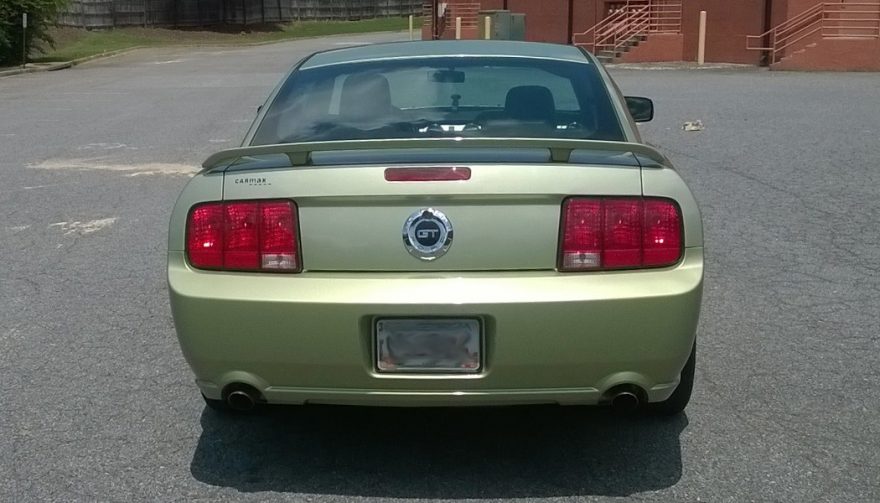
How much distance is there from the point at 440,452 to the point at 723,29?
3146 cm

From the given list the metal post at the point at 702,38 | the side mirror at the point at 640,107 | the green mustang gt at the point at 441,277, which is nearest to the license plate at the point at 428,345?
the green mustang gt at the point at 441,277

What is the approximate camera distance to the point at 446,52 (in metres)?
5.31

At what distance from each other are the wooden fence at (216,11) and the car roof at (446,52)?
134ft

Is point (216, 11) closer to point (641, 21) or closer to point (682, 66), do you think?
point (641, 21)

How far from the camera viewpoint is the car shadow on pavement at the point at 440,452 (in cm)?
413

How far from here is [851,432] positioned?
4605mm

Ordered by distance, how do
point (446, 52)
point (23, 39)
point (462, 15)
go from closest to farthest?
point (446, 52) < point (23, 39) < point (462, 15)

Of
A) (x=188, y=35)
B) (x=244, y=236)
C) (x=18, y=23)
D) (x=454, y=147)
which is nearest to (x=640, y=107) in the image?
(x=454, y=147)

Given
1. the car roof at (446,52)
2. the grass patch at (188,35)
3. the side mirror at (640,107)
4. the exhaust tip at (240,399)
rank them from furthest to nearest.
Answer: the grass patch at (188,35) < the side mirror at (640,107) < the car roof at (446,52) < the exhaust tip at (240,399)

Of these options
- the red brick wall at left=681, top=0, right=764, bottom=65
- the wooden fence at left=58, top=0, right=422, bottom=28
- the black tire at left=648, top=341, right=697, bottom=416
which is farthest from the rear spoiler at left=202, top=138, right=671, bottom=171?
the wooden fence at left=58, top=0, right=422, bottom=28

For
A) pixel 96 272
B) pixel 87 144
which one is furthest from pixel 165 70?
pixel 96 272

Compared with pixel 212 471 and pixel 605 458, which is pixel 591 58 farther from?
pixel 212 471

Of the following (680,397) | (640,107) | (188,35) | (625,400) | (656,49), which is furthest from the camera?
(188,35)

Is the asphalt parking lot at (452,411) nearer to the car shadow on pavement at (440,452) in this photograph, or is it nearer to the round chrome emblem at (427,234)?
the car shadow on pavement at (440,452)
